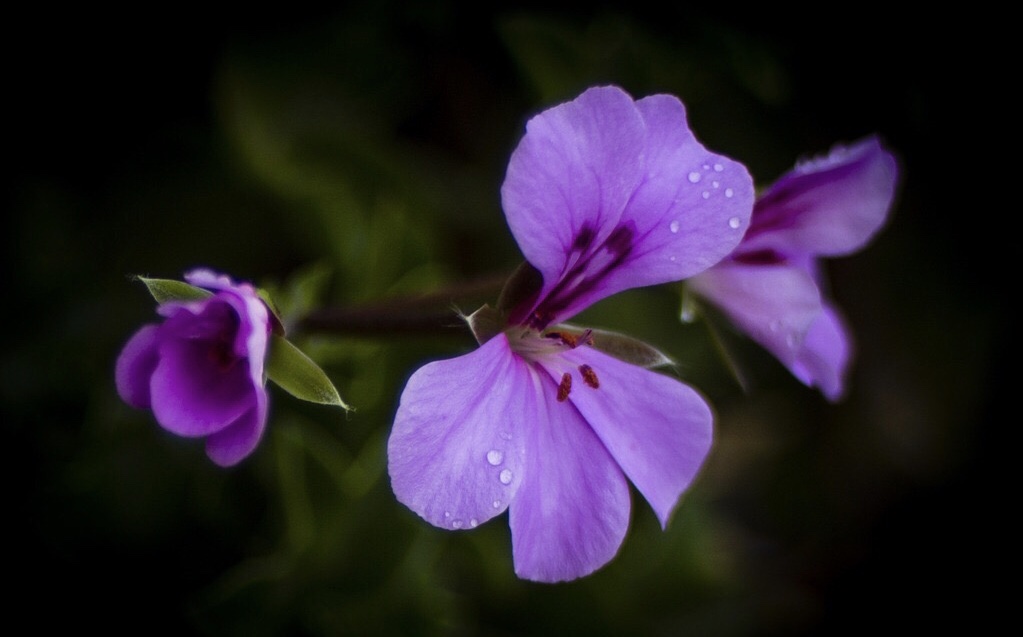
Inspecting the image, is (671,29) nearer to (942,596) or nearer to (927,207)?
(927,207)

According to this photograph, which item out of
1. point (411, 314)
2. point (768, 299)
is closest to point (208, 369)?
point (411, 314)

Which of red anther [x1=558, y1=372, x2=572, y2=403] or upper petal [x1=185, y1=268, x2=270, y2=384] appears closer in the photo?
upper petal [x1=185, y1=268, x2=270, y2=384]

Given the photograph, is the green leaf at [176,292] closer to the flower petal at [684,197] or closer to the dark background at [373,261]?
the dark background at [373,261]

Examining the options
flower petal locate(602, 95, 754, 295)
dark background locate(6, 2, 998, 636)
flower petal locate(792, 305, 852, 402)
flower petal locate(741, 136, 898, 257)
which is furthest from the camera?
dark background locate(6, 2, 998, 636)

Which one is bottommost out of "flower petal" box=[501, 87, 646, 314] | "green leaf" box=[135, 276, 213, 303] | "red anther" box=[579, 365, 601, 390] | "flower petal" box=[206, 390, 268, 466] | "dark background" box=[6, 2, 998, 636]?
"dark background" box=[6, 2, 998, 636]

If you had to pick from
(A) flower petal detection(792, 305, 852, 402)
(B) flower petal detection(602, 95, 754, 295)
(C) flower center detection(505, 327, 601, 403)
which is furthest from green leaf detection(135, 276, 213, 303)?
(A) flower petal detection(792, 305, 852, 402)

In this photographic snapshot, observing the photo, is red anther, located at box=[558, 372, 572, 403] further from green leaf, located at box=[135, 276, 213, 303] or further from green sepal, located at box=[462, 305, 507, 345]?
green leaf, located at box=[135, 276, 213, 303]

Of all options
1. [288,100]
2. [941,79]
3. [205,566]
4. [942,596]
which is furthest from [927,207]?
[205,566]
